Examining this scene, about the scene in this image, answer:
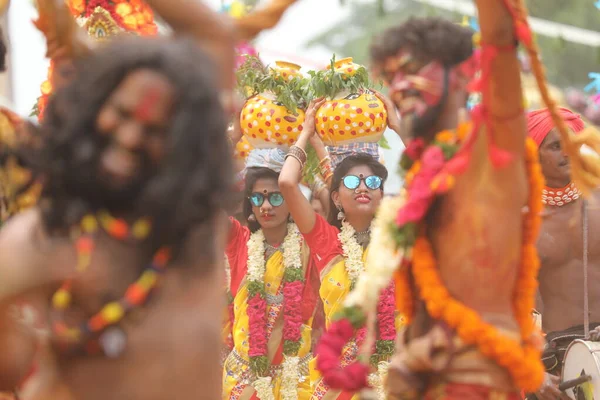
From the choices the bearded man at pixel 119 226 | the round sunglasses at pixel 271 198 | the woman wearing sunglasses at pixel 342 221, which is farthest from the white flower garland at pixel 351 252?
the bearded man at pixel 119 226

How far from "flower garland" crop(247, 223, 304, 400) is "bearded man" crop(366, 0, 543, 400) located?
3316mm

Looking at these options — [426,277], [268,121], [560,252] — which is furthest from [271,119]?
[426,277]

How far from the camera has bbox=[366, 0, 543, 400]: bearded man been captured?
134 inches

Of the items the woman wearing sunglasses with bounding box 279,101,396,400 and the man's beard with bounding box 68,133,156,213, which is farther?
the woman wearing sunglasses with bounding box 279,101,396,400

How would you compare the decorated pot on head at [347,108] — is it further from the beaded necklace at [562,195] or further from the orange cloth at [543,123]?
the beaded necklace at [562,195]

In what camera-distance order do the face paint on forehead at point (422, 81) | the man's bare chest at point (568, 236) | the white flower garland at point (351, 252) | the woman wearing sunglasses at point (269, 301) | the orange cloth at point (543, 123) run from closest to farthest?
the face paint on forehead at point (422, 81)
the orange cloth at point (543, 123)
the man's bare chest at point (568, 236)
the white flower garland at point (351, 252)
the woman wearing sunglasses at point (269, 301)

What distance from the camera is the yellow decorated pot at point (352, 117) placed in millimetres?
6441

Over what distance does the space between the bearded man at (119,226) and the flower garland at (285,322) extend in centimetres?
425

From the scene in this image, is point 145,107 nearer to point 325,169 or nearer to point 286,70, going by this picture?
point 286,70

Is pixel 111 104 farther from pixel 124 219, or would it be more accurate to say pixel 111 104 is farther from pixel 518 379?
pixel 518 379

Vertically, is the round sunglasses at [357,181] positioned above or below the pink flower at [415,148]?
above

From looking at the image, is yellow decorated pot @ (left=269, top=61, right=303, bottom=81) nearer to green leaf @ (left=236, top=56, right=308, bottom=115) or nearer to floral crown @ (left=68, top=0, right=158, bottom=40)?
green leaf @ (left=236, top=56, right=308, bottom=115)

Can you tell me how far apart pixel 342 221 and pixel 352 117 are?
93 cm

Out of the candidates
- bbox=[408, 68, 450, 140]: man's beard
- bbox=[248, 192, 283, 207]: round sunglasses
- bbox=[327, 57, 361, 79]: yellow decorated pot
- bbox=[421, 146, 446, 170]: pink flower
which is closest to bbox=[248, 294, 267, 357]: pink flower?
bbox=[248, 192, 283, 207]: round sunglasses
